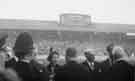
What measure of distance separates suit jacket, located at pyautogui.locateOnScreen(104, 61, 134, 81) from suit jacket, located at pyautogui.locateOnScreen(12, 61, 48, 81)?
0.75 meters

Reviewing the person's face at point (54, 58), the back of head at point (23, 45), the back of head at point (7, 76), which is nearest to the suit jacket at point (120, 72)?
the back of head at point (23, 45)

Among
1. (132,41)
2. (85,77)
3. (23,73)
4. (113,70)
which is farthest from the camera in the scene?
(132,41)

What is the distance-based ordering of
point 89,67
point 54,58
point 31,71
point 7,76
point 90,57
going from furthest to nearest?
point 54,58
point 90,57
point 89,67
point 31,71
point 7,76

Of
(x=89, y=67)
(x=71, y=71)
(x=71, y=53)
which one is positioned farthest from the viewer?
(x=89, y=67)

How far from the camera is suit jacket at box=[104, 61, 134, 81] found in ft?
7.87

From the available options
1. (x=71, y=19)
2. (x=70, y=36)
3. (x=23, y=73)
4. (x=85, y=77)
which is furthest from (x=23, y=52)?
(x=71, y=19)

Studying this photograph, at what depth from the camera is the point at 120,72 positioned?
2.54 meters

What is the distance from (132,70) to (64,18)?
1421 centimetres

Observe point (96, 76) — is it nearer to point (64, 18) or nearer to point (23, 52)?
point (23, 52)

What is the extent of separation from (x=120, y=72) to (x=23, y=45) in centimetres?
126

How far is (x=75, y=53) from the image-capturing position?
2.95 m

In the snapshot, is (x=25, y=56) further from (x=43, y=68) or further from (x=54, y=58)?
(x=54, y=58)

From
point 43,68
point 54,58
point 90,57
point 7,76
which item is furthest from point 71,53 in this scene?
point 7,76

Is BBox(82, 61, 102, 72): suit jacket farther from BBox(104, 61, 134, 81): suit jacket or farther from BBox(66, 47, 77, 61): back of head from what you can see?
BBox(104, 61, 134, 81): suit jacket
